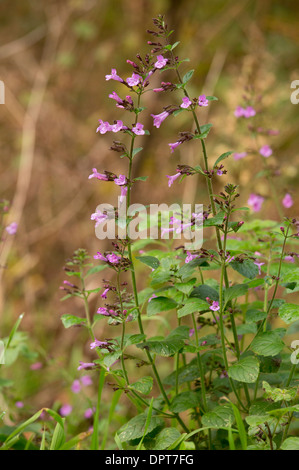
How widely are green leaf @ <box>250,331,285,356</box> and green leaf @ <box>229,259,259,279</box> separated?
0.17 m

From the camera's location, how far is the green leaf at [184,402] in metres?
1.34

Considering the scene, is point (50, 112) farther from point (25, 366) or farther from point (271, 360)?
point (271, 360)

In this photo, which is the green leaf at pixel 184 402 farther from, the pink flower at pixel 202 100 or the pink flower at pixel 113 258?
the pink flower at pixel 202 100

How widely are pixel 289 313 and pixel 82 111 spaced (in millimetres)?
4109

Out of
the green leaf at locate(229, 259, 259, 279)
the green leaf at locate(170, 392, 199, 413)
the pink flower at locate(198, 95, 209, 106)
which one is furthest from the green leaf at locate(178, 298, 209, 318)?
the pink flower at locate(198, 95, 209, 106)

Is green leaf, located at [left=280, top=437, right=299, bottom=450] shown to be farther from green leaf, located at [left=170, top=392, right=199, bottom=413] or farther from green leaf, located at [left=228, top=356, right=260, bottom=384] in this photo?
green leaf, located at [left=170, top=392, right=199, bottom=413]

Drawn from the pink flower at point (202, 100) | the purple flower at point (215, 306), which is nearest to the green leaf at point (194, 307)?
the purple flower at point (215, 306)

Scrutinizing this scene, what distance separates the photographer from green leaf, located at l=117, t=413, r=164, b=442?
1.29 m

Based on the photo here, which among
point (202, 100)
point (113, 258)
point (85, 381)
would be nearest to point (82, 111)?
point (85, 381)

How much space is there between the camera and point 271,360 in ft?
4.45

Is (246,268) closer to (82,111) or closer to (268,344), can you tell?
(268,344)

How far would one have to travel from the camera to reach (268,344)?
49.7 inches

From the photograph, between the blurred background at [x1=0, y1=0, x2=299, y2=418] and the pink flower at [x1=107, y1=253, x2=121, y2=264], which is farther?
the blurred background at [x1=0, y1=0, x2=299, y2=418]

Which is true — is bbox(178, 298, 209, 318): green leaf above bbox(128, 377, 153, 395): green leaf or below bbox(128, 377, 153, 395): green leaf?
above
